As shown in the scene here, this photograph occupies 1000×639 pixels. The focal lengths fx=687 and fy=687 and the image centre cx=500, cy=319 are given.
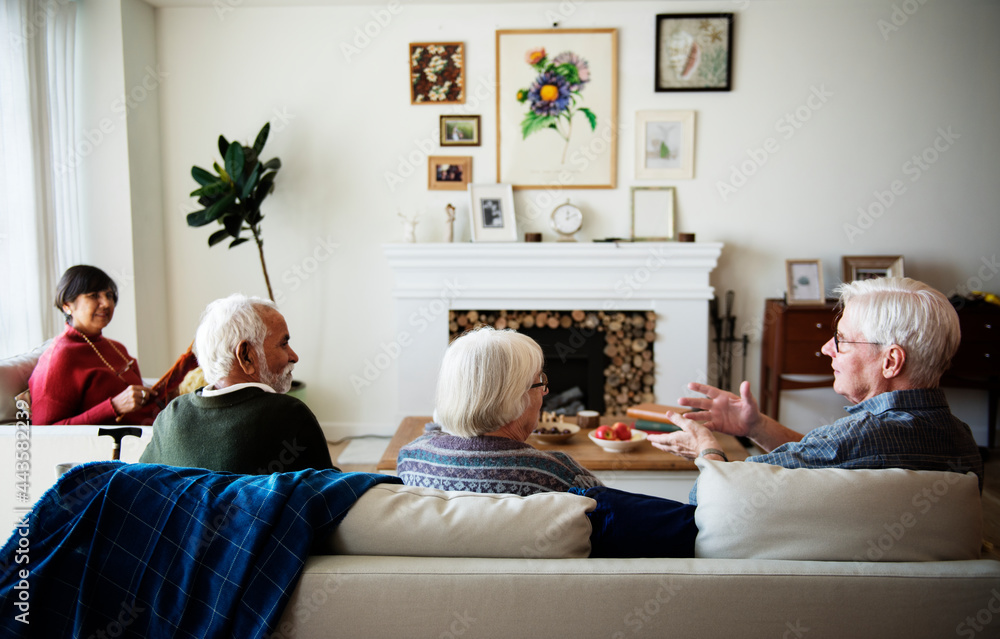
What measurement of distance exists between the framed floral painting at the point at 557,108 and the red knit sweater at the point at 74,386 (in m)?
2.40

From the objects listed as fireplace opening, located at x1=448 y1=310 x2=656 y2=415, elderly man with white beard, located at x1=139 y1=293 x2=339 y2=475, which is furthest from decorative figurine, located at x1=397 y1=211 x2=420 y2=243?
elderly man with white beard, located at x1=139 y1=293 x2=339 y2=475

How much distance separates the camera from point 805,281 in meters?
3.95

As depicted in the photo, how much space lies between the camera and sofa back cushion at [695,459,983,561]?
1160mm

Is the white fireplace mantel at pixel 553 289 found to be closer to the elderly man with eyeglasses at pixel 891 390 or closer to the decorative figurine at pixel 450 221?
the decorative figurine at pixel 450 221

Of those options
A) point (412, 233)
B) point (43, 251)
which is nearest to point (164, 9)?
point (43, 251)

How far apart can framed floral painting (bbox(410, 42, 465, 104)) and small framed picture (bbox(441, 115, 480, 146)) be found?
0.10 metres

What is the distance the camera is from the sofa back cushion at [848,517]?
1160mm

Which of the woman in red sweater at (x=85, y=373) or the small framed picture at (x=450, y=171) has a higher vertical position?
the small framed picture at (x=450, y=171)

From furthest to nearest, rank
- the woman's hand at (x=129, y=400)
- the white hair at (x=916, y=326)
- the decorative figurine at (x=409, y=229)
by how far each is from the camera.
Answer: the decorative figurine at (x=409, y=229)
the woman's hand at (x=129, y=400)
the white hair at (x=916, y=326)

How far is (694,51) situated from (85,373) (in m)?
3.48

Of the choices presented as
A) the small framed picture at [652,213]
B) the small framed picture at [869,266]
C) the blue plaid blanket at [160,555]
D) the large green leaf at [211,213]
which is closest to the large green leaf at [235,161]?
the large green leaf at [211,213]

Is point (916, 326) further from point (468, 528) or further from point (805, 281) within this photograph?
point (805, 281)

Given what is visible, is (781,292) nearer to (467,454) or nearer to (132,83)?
(467,454)

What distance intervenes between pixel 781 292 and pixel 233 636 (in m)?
3.75
